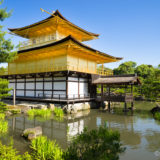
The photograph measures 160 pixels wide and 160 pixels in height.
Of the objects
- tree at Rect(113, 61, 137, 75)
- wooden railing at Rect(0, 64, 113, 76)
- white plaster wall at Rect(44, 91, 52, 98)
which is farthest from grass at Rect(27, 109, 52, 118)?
tree at Rect(113, 61, 137, 75)

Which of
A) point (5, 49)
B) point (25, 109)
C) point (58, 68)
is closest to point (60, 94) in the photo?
point (58, 68)

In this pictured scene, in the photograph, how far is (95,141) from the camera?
16.0 ft

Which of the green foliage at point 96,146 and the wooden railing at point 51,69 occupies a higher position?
the wooden railing at point 51,69

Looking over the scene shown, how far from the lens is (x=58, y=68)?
18.8m

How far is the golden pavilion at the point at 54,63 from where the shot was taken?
1831 centimetres

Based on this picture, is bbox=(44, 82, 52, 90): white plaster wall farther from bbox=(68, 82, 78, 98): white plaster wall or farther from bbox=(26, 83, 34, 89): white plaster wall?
bbox=(68, 82, 78, 98): white plaster wall

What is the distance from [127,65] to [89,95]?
118 ft

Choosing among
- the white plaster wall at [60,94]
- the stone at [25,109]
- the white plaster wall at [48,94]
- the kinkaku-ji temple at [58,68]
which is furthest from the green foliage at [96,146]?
the white plaster wall at [48,94]

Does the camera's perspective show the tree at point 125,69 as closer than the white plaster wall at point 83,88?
No

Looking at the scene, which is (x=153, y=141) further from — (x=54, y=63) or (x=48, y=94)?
(x=54, y=63)

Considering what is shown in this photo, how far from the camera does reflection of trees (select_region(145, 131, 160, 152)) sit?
7474 mm

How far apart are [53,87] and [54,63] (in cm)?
309

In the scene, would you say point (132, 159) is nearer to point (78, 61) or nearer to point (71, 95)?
point (71, 95)

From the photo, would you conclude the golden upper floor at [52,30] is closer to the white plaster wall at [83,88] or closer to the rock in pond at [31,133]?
the white plaster wall at [83,88]
